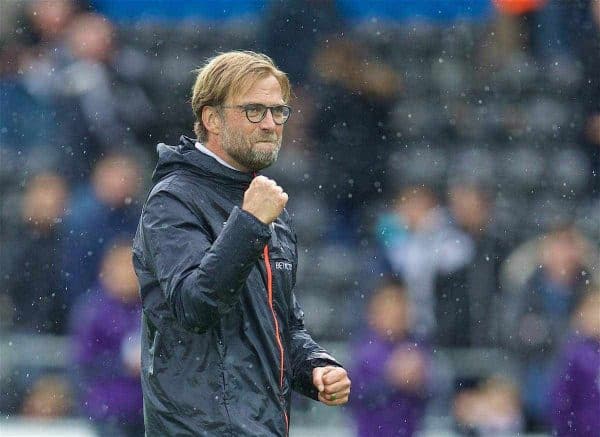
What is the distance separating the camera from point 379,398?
23.2 ft

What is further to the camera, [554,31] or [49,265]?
[554,31]

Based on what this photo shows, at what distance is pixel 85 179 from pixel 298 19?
1.64 m

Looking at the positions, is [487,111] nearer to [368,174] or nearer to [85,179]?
[368,174]

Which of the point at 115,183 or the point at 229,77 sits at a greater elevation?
the point at 229,77

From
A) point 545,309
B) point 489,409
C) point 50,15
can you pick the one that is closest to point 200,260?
point 489,409

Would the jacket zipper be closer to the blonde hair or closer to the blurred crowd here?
the blonde hair

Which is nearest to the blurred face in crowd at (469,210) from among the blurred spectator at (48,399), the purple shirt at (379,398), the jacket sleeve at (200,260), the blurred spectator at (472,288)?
the blurred spectator at (472,288)

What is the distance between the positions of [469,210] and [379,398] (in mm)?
1644

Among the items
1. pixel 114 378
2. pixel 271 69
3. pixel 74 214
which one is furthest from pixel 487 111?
pixel 271 69

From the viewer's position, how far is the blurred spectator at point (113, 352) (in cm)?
661

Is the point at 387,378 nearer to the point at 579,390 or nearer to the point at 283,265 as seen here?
the point at 579,390

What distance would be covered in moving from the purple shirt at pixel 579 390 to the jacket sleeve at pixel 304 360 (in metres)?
3.35

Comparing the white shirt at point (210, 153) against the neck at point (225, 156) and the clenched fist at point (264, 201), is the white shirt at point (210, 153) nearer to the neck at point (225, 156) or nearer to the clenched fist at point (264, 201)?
the neck at point (225, 156)

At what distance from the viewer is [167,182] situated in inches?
143
